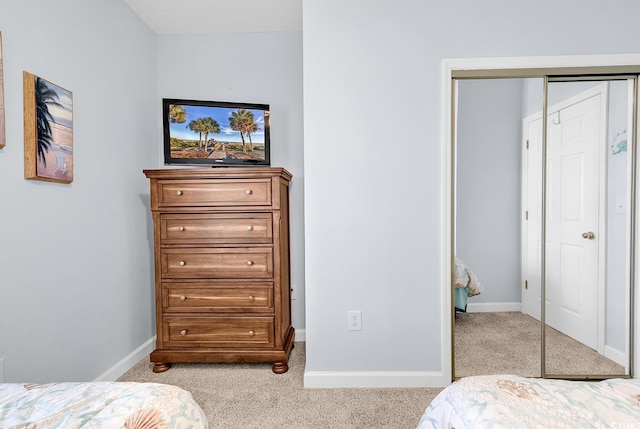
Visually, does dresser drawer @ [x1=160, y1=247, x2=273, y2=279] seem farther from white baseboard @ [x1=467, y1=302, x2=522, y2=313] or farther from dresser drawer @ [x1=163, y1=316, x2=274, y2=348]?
white baseboard @ [x1=467, y1=302, x2=522, y2=313]

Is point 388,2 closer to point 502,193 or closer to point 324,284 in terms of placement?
point 502,193

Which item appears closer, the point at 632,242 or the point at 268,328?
the point at 632,242

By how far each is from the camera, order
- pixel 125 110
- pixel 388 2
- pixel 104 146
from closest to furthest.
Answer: pixel 388 2, pixel 104 146, pixel 125 110

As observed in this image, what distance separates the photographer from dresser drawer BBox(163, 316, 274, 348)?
7.90 feet

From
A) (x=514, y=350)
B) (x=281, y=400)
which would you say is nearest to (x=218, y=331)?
(x=281, y=400)

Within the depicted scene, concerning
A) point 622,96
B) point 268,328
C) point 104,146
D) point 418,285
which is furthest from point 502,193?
point 104,146

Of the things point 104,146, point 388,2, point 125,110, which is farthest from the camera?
point 125,110

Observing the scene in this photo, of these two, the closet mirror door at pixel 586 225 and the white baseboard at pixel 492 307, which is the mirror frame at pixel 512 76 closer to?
the closet mirror door at pixel 586 225

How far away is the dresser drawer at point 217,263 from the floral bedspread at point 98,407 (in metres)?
1.47

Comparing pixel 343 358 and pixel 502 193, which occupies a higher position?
pixel 502 193

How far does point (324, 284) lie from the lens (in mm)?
2240

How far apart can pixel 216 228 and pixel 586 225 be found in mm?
2367

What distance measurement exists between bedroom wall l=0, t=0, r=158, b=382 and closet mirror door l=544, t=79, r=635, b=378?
8.96ft

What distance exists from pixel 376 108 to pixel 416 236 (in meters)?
0.84
